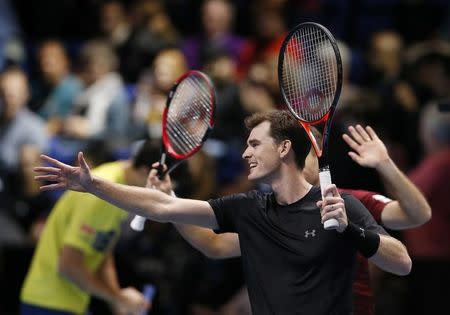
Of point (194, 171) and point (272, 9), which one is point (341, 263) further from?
point (272, 9)

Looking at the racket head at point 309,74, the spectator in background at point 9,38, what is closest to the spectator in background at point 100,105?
the spectator in background at point 9,38

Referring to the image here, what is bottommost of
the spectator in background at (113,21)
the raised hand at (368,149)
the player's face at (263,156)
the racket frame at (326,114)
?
the spectator in background at (113,21)

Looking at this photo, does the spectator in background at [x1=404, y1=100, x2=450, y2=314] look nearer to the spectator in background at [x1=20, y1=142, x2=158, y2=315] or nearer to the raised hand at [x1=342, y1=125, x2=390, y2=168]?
the spectator in background at [x1=20, y1=142, x2=158, y2=315]

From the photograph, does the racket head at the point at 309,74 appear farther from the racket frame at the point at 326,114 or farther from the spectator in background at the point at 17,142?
the spectator in background at the point at 17,142

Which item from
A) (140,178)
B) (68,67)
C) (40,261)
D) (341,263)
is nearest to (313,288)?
(341,263)

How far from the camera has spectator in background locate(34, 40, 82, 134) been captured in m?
11.0

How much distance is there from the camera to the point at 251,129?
529 centimetres

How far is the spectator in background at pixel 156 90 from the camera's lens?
9445 millimetres

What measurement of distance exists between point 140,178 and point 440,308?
2.96 m

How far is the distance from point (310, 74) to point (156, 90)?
4.55 m

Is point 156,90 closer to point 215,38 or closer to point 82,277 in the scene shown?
point 215,38

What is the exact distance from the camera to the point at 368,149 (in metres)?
5.57

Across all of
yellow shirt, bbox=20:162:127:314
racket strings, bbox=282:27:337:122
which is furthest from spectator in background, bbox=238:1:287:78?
racket strings, bbox=282:27:337:122

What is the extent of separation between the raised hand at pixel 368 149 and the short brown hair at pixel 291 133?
1.35 ft
